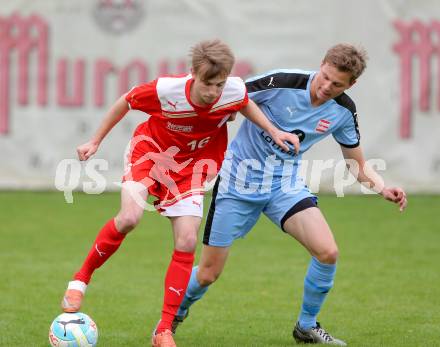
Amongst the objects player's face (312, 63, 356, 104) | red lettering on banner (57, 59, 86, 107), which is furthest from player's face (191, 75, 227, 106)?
red lettering on banner (57, 59, 86, 107)

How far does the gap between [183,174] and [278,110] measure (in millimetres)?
755

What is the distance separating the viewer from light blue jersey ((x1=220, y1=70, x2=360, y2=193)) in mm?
5957

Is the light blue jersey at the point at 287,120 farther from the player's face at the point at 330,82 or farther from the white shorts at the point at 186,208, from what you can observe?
the white shorts at the point at 186,208

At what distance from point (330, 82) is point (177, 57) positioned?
8.26 m

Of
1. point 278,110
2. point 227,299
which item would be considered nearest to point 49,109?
point 227,299

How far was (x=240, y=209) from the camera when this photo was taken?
19.7ft

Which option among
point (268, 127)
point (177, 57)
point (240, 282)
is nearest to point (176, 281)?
point (268, 127)

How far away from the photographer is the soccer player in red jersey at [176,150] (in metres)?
5.37

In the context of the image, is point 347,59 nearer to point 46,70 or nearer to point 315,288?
point 315,288

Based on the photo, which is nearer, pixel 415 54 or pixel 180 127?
pixel 180 127

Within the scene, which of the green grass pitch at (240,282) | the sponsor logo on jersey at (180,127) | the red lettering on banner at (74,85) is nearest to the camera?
the sponsor logo on jersey at (180,127)

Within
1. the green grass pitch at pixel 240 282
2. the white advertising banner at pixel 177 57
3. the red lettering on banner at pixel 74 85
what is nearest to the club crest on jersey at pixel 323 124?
the green grass pitch at pixel 240 282

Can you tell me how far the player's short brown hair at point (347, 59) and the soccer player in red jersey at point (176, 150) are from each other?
51 cm

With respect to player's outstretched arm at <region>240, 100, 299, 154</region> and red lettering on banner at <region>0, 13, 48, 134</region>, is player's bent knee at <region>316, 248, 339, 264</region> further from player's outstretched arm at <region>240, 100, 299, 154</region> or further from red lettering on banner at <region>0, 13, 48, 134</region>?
red lettering on banner at <region>0, 13, 48, 134</region>
